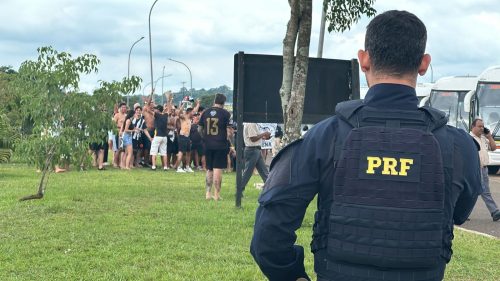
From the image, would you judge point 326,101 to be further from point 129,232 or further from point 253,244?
point 253,244

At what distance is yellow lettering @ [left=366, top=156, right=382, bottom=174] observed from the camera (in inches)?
105

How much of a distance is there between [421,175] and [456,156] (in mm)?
195

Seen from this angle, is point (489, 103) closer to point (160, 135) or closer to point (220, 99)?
point (160, 135)

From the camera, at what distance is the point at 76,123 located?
40.8 ft

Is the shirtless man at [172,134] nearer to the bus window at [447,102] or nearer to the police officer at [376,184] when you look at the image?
the bus window at [447,102]

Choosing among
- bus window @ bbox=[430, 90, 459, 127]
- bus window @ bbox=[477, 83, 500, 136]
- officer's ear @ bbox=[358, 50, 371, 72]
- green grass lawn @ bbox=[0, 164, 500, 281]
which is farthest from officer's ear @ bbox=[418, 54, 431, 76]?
bus window @ bbox=[430, 90, 459, 127]

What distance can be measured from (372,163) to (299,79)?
25.1ft

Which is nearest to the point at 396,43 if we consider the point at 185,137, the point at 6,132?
the point at 6,132

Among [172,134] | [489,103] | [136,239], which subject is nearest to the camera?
[136,239]

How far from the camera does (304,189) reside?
8.75ft

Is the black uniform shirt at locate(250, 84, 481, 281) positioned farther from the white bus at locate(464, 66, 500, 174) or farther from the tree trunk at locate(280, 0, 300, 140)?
the white bus at locate(464, 66, 500, 174)

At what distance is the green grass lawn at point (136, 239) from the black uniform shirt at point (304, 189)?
238 cm

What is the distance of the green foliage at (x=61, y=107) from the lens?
39.0 feet

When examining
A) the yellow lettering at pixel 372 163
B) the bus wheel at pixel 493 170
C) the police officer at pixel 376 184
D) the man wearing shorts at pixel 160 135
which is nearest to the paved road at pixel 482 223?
the man wearing shorts at pixel 160 135
